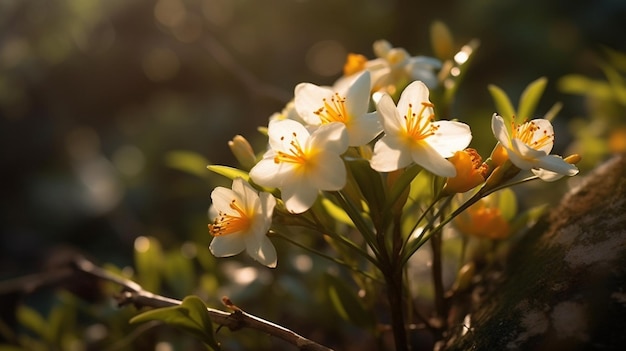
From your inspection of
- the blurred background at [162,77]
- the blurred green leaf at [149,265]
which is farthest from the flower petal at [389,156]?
the blurred background at [162,77]

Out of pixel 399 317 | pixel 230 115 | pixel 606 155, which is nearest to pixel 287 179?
pixel 399 317

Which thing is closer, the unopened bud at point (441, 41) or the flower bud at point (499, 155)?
the flower bud at point (499, 155)

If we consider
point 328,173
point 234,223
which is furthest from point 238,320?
point 328,173

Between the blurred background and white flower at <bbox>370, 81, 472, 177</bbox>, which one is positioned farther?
the blurred background

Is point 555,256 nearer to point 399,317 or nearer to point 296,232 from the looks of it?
point 399,317

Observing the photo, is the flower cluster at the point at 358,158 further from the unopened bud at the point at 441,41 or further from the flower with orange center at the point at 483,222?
the unopened bud at the point at 441,41

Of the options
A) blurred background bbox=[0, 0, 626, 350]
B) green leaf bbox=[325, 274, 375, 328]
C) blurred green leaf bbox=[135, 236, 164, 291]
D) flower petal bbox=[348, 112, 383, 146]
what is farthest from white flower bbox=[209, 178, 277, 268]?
blurred background bbox=[0, 0, 626, 350]

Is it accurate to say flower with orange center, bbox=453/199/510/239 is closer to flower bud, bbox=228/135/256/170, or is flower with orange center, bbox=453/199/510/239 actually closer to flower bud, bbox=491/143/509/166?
flower bud, bbox=491/143/509/166
